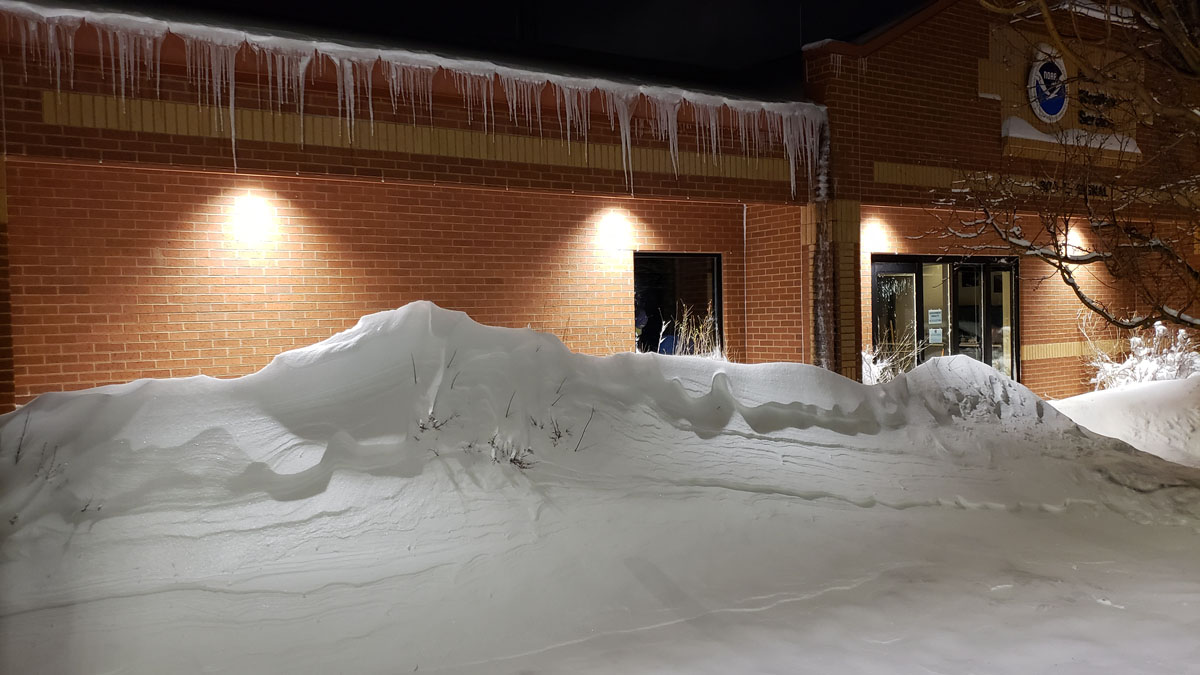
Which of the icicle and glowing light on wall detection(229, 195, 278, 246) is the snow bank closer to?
the icicle

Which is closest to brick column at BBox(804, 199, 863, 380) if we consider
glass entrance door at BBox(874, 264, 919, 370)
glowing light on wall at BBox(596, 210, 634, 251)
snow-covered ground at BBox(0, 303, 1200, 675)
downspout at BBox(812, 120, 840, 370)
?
downspout at BBox(812, 120, 840, 370)

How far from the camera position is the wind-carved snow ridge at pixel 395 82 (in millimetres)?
7207

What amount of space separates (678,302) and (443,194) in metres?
3.87

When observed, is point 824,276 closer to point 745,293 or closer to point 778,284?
point 778,284

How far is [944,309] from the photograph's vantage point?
537 inches

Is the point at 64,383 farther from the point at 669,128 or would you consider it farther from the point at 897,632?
the point at 897,632

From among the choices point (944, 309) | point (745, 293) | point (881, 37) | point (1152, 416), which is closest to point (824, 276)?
point (745, 293)

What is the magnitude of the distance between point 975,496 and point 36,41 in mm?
8682

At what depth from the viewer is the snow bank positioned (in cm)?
981

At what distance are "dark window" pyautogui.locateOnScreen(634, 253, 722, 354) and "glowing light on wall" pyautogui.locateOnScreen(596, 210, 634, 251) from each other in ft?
0.99

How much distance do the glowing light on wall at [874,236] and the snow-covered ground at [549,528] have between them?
521 centimetres

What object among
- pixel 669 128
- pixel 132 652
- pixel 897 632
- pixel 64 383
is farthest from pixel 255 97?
pixel 897 632

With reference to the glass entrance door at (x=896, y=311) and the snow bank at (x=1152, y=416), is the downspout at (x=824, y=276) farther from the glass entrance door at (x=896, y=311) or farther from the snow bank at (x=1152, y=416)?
the snow bank at (x=1152, y=416)

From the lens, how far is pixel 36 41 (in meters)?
7.09
